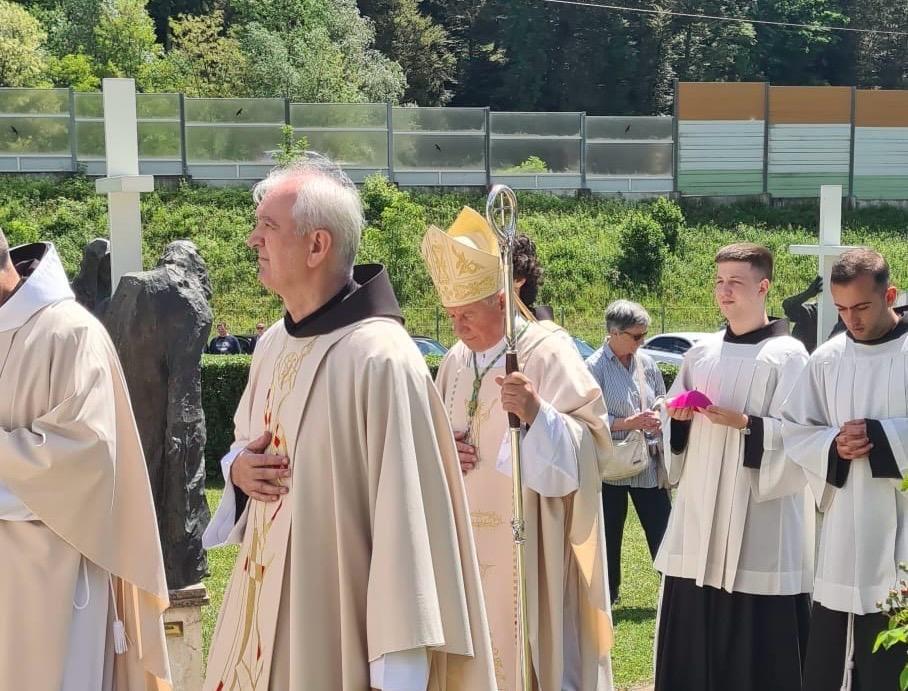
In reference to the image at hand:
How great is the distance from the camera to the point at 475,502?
482 cm

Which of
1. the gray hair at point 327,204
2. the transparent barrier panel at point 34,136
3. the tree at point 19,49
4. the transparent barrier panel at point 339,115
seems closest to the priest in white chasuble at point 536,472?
the gray hair at point 327,204

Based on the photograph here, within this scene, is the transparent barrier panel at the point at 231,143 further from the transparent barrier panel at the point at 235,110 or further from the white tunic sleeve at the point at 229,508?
the white tunic sleeve at the point at 229,508

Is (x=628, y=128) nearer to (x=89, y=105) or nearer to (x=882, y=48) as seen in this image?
(x=89, y=105)

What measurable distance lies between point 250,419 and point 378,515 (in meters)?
0.77

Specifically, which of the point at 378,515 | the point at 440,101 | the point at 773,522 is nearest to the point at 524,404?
the point at 378,515

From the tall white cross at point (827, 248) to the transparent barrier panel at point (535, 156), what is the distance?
2528 cm

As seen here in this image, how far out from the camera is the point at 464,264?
448 centimetres

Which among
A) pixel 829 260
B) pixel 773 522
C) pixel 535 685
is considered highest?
pixel 829 260

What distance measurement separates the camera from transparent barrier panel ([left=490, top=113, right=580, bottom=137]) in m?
35.6

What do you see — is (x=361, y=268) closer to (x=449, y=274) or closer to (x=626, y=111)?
(x=449, y=274)

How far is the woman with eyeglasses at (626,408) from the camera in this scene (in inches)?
281

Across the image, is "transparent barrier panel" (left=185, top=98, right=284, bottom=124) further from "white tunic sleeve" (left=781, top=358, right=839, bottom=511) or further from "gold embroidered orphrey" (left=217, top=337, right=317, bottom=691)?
"gold embroidered orphrey" (left=217, top=337, right=317, bottom=691)

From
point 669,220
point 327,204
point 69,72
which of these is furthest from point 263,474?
point 69,72

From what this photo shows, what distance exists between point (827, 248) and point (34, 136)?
84.9 feet
